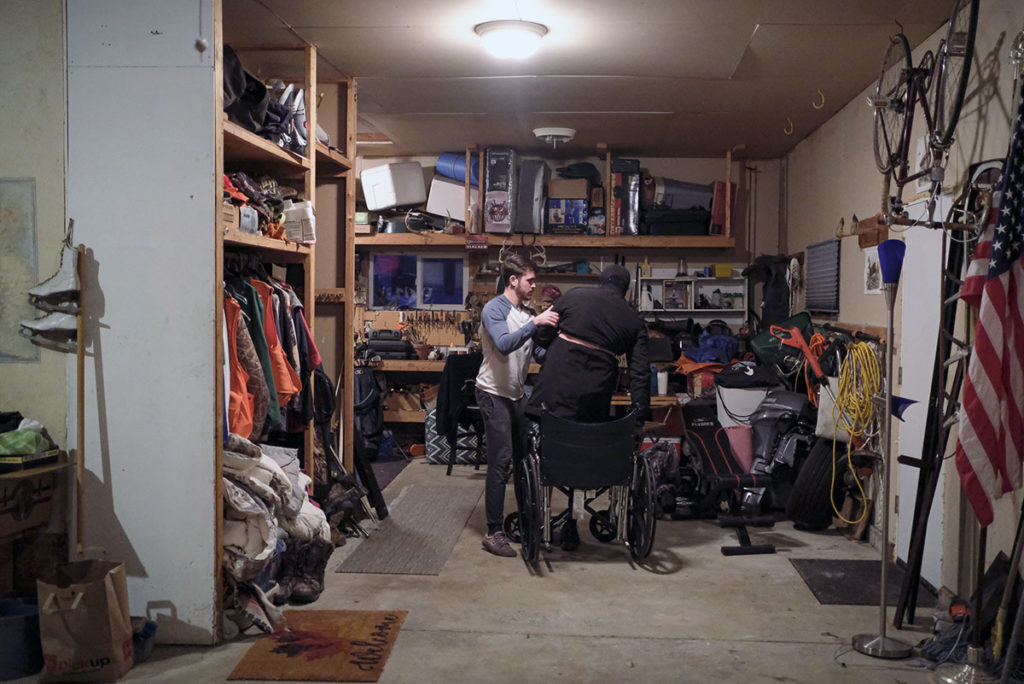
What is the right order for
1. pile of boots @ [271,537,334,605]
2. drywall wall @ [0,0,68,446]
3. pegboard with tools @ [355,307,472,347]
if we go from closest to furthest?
drywall wall @ [0,0,68,446], pile of boots @ [271,537,334,605], pegboard with tools @ [355,307,472,347]

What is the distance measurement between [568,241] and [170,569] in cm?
514

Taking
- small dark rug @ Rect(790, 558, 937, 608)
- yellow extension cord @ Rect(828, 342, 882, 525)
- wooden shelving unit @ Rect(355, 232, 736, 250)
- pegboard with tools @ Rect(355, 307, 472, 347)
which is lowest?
small dark rug @ Rect(790, 558, 937, 608)

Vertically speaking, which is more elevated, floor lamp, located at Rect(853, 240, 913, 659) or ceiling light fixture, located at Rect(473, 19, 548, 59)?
ceiling light fixture, located at Rect(473, 19, 548, 59)

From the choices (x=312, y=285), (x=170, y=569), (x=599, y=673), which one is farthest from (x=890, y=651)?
(x=312, y=285)

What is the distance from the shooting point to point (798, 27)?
4.47m

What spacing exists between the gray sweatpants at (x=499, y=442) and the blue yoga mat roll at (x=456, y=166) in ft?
11.6

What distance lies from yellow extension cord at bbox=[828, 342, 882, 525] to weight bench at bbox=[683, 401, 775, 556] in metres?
0.51

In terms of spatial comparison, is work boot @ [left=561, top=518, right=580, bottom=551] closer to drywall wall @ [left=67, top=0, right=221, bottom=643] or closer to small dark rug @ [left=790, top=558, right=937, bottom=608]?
small dark rug @ [left=790, top=558, right=937, bottom=608]

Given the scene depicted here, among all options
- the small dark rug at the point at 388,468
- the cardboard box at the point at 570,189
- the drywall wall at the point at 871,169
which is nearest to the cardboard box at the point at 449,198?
the cardboard box at the point at 570,189

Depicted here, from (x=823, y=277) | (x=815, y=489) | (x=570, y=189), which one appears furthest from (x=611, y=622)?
(x=570, y=189)

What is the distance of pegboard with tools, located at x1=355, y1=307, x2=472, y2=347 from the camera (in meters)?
8.42

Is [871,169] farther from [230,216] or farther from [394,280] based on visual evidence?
[394,280]

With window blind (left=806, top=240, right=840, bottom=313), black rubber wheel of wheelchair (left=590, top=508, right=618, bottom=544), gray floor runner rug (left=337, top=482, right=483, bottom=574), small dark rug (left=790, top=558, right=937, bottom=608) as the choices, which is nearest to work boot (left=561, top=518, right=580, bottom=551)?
black rubber wheel of wheelchair (left=590, top=508, right=618, bottom=544)

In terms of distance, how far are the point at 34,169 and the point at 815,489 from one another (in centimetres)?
459
